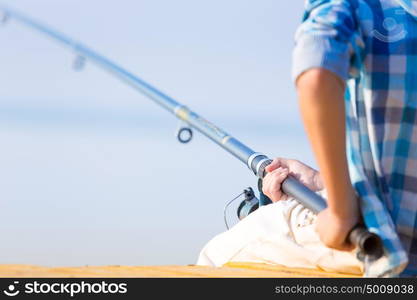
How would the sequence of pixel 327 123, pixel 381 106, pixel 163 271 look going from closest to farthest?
pixel 327 123
pixel 381 106
pixel 163 271

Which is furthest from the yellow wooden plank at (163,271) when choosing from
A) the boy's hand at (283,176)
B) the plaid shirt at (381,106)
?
the plaid shirt at (381,106)

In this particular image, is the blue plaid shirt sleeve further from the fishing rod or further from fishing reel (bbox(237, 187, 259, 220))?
fishing reel (bbox(237, 187, 259, 220))

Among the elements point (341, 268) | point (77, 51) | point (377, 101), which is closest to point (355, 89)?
point (377, 101)

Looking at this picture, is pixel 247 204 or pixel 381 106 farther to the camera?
pixel 247 204

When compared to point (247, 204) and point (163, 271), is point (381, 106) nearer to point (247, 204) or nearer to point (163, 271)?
point (163, 271)

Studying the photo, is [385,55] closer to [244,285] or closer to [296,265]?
[244,285]

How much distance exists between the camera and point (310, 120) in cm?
152

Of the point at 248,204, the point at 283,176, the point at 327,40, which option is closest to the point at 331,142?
the point at 327,40

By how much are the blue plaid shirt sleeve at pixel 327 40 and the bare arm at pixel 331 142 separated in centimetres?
2

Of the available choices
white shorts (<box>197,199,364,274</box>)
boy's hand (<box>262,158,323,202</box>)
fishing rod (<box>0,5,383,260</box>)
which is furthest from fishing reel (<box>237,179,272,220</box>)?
white shorts (<box>197,199,364,274</box>)

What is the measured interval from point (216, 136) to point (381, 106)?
1.96 m

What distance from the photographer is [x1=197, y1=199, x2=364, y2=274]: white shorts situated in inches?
94.9

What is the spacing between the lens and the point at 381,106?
174 cm

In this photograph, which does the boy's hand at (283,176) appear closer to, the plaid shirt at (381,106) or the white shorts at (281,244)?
the white shorts at (281,244)
